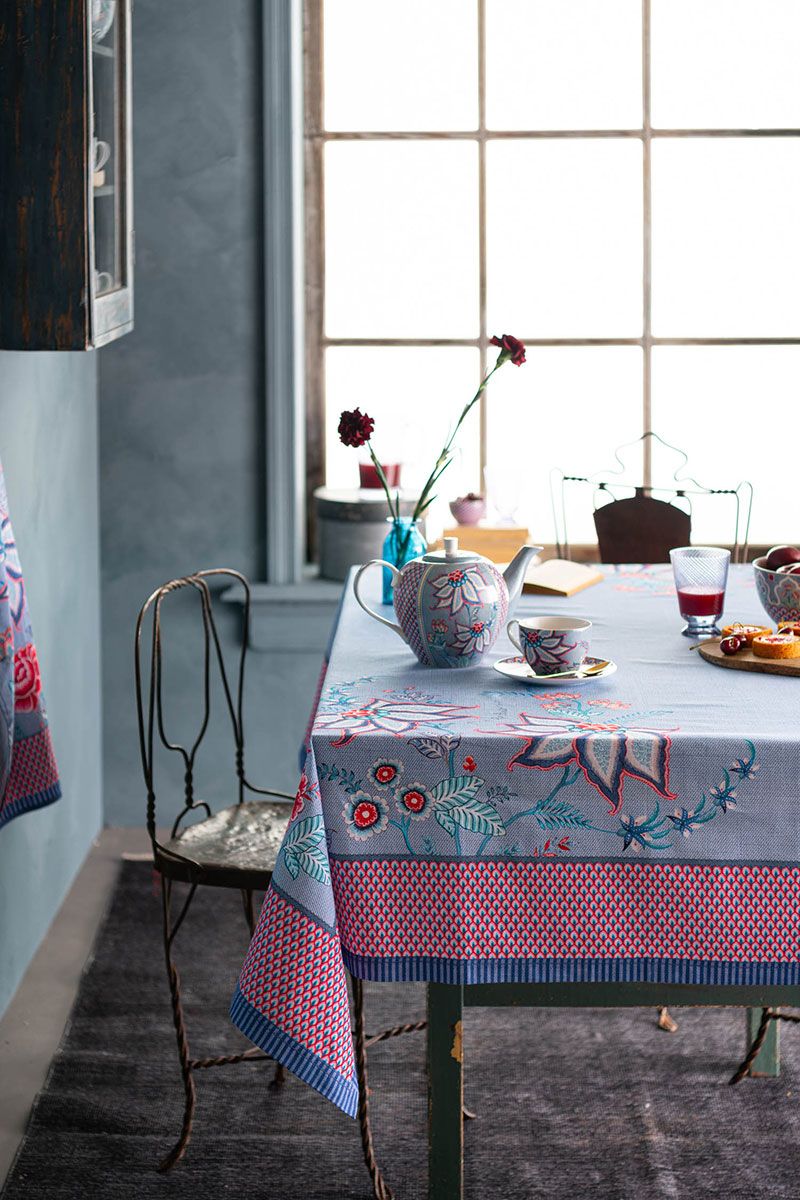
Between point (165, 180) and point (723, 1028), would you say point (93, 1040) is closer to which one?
point (723, 1028)

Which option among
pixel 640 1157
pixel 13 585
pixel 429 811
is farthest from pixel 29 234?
pixel 640 1157

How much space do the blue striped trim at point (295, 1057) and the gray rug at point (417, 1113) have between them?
0.52m

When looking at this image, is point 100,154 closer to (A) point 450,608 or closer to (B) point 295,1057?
(A) point 450,608

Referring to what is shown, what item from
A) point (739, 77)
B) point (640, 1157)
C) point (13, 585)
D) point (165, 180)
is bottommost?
point (640, 1157)

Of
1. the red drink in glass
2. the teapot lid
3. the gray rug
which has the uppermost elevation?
the teapot lid

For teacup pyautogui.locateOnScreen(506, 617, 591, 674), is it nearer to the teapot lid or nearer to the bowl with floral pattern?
the teapot lid

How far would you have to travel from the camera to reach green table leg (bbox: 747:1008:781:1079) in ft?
8.14

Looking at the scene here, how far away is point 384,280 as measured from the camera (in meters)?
3.68

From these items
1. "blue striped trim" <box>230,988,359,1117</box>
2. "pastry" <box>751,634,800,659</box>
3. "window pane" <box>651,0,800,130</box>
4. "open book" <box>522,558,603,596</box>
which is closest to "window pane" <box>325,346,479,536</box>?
"window pane" <box>651,0,800,130</box>

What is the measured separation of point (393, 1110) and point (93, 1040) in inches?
22.8

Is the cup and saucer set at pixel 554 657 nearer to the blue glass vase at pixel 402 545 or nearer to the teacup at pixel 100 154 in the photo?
the blue glass vase at pixel 402 545

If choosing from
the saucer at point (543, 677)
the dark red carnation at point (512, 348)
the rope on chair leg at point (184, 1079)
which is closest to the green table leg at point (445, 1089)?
the saucer at point (543, 677)

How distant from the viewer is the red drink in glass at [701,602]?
7.47ft

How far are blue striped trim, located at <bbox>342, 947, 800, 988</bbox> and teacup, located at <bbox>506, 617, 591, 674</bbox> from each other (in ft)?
1.38
